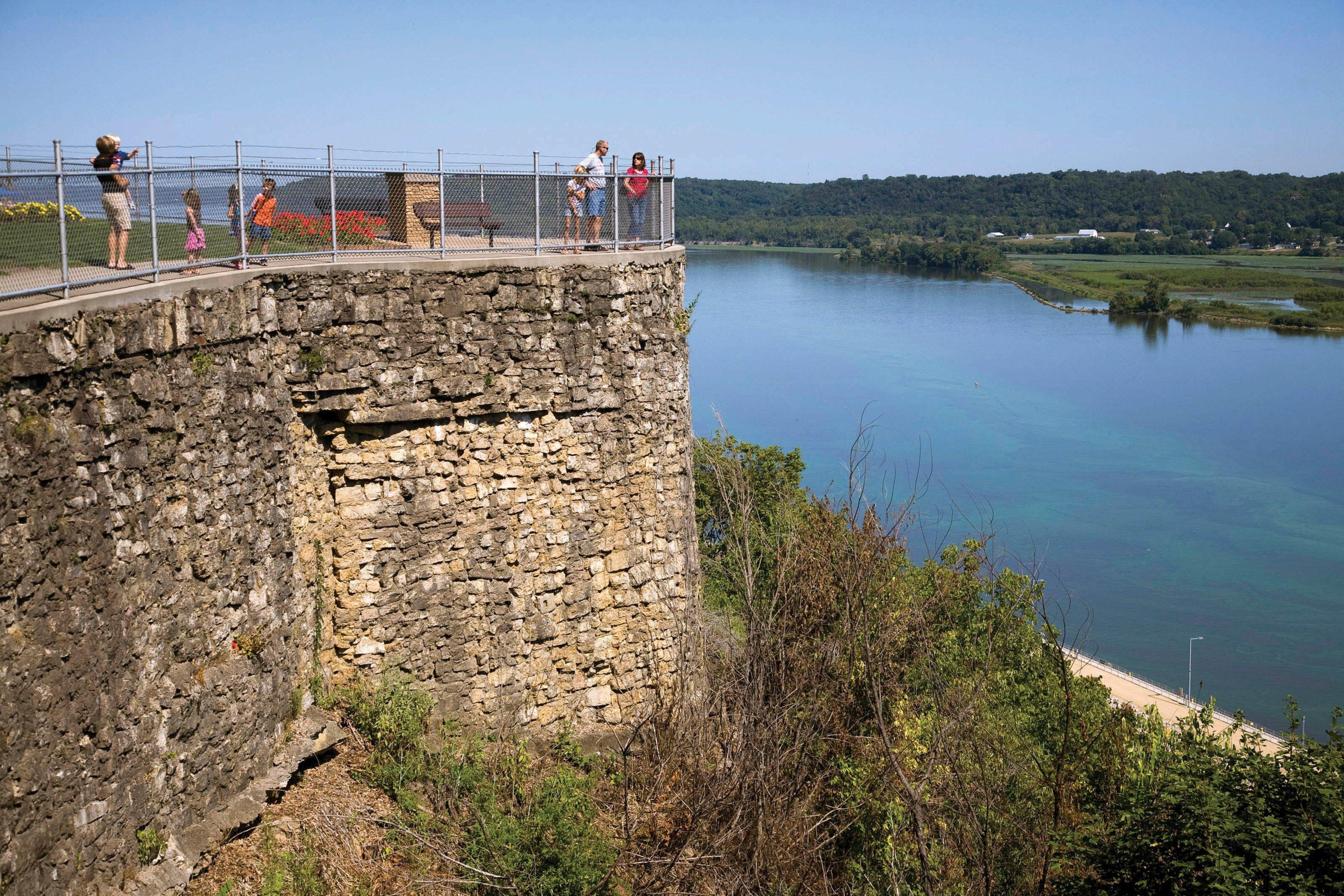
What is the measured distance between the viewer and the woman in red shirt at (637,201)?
11.7 metres

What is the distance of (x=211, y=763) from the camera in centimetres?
739

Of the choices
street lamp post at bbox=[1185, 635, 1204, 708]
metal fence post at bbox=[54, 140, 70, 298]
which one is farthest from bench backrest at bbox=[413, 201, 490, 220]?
street lamp post at bbox=[1185, 635, 1204, 708]

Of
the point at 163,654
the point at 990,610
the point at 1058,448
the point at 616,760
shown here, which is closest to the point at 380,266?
the point at 163,654

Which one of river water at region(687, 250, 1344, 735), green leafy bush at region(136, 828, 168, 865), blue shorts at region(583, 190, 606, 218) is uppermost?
blue shorts at region(583, 190, 606, 218)

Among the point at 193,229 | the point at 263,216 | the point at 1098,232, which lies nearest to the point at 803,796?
the point at 263,216

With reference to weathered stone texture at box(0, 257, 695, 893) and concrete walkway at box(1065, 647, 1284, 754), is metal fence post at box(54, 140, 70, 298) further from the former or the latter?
concrete walkway at box(1065, 647, 1284, 754)

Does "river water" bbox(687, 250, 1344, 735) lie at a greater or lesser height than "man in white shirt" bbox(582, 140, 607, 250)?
lesser

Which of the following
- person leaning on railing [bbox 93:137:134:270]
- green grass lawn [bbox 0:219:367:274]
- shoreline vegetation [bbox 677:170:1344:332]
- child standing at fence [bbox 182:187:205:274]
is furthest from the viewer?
shoreline vegetation [bbox 677:170:1344:332]

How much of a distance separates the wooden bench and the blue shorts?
1.35 meters

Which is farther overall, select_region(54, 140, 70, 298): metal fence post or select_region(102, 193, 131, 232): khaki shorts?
select_region(102, 193, 131, 232): khaki shorts

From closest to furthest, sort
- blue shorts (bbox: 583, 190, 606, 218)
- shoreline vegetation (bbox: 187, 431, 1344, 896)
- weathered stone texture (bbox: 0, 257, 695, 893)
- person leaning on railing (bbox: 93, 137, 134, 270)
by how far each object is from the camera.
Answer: weathered stone texture (bbox: 0, 257, 695, 893), person leaning on railing (bbox: 93, 137, 134, 270), shoreline vegetation (bbox: 187, 431, 1344, 896), blue shorts (bbox: 583, 190, 606, 218)

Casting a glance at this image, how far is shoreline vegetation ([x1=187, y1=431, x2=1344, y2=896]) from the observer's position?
330 inches

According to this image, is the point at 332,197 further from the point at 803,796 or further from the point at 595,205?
the point at 803,796

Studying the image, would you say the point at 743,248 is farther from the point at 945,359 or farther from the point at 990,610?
the point at 990,610
